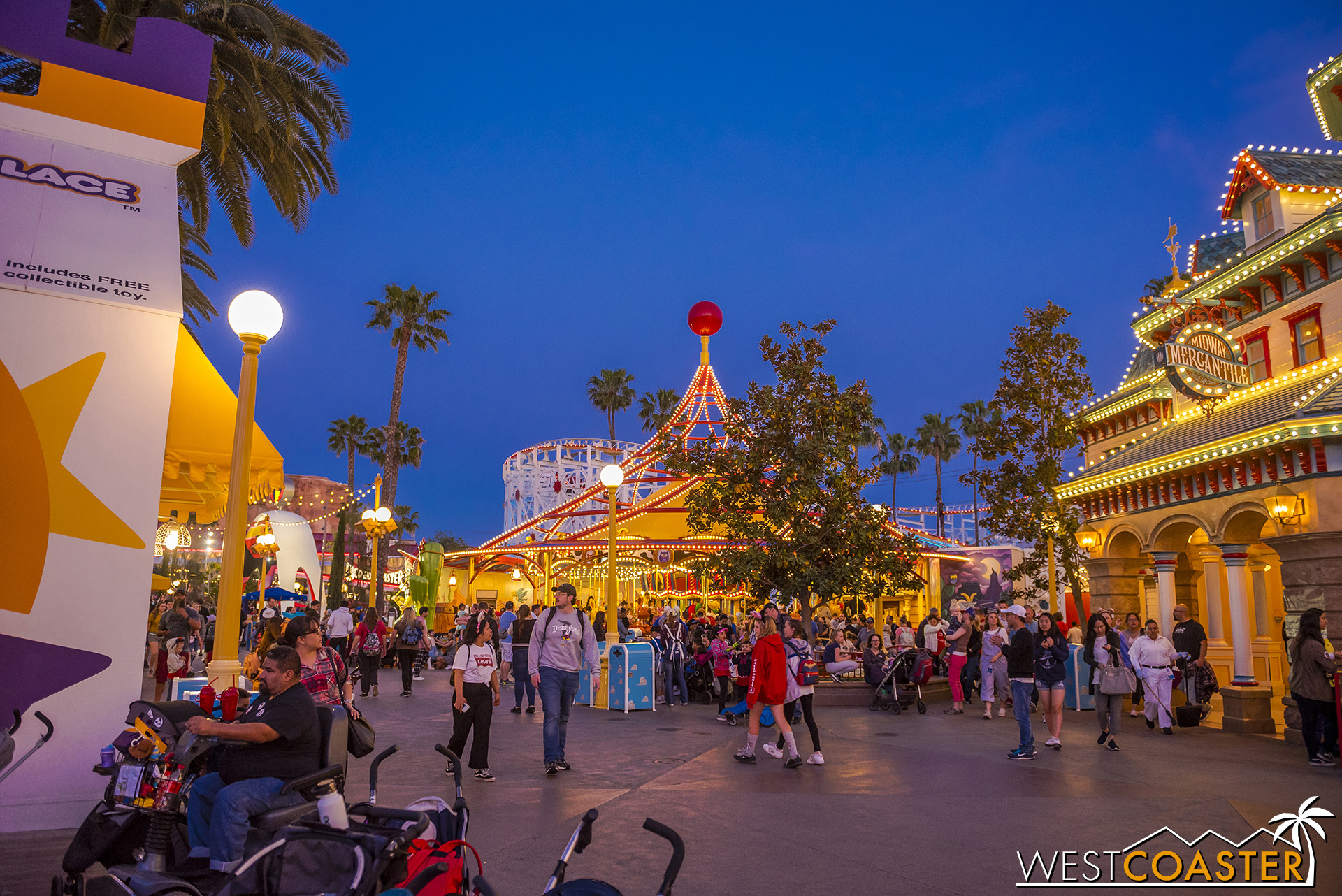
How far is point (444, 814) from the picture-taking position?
13.1 ft

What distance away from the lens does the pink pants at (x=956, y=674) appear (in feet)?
51.7

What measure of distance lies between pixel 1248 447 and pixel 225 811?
13.7 metres

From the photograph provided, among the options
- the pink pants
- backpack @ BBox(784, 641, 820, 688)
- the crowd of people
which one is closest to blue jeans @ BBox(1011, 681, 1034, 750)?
the crowd of people

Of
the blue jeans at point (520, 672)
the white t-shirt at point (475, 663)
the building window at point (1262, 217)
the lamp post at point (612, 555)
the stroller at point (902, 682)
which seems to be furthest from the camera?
the building window at point (1262, 217)

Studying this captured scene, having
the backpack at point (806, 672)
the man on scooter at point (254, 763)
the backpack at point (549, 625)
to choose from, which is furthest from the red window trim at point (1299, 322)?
the man on scooter at point (254, 763)

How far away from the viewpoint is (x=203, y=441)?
31.4 ft

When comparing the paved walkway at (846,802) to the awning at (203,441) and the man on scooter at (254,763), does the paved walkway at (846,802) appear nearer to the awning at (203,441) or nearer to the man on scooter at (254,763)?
the man on scooter at (254,763)

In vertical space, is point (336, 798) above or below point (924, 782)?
above

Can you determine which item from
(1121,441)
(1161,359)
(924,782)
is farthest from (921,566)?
(924,782)

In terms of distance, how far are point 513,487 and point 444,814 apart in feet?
178

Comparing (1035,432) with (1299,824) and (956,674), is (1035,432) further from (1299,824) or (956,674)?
(1299,824)

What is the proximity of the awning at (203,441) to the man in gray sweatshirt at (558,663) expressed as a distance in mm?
3309

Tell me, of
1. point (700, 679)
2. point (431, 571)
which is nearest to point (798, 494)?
point (700, 679)

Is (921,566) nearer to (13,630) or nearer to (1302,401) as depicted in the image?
(1302,401)
